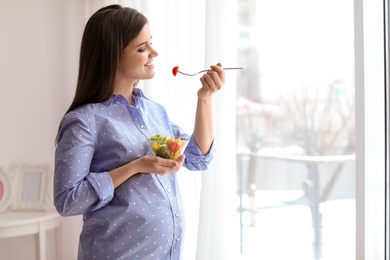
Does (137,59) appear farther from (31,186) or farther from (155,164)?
(31,186)

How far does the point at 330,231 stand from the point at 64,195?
2.67 meters

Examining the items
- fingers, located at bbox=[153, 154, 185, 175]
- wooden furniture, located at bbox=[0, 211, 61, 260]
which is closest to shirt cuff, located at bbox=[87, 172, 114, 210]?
fingers, located at bbox=[153, 154, 185, 175]

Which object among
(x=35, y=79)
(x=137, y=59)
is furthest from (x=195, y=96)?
(x=35, y=79)

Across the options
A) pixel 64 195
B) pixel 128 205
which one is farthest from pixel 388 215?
pixel 64 195

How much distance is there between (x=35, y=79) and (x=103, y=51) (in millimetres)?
1815

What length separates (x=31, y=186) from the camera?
3.15 m

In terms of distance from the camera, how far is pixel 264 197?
4.02m

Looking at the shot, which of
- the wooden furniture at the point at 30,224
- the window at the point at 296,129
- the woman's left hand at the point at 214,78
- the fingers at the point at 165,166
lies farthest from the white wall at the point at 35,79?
the fingers at the point at 165,166

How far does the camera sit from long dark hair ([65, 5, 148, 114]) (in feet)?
5.16

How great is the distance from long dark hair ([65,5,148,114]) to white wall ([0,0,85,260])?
1.75 m

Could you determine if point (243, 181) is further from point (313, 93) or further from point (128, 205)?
point (128, 205)

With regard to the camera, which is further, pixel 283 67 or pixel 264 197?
pixel 264 197

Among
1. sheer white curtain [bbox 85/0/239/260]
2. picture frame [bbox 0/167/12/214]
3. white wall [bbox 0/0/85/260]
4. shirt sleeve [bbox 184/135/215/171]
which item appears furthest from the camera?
white wall [bbox 0/0/85/260]

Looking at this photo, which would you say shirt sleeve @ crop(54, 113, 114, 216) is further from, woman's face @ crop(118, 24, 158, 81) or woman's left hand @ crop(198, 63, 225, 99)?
woman's left hand @ crop(198, 63, 225, 99)
